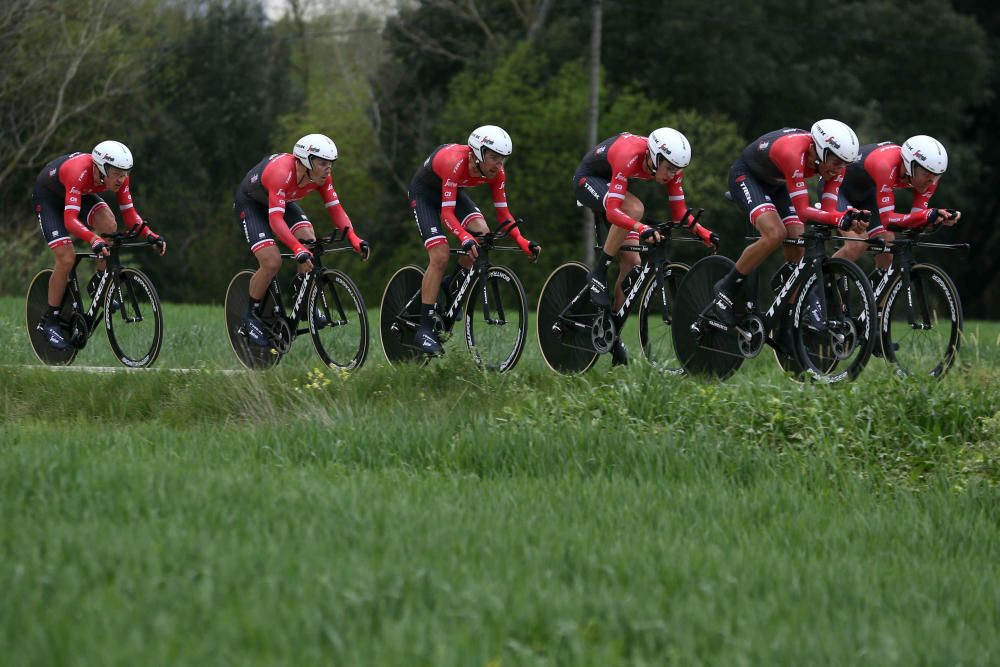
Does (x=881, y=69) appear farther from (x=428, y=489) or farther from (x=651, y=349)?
(x=428, y=489)

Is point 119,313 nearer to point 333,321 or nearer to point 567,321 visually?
point 333,321

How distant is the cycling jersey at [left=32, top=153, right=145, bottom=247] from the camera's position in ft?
39.2

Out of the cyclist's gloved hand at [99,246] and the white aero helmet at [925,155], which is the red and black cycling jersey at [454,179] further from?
the white aero helmet at [925,155]

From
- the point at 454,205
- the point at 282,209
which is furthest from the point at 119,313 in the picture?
the point at 454,205

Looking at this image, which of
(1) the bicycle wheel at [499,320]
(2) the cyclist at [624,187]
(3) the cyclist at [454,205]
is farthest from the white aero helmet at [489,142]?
(1) the bicycle wheel at [499,320]

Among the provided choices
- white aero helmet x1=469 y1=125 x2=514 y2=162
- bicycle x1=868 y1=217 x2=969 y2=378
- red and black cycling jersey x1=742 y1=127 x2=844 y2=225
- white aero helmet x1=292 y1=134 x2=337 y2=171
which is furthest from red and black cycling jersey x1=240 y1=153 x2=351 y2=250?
bicycle x1=868 y1=217 x2=969 y2=378

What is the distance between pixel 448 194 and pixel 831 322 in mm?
3151

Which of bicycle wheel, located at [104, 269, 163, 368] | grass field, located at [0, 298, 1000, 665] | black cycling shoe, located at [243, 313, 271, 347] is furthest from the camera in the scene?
bicycle wheel, located at [104, 269, 163, 368]

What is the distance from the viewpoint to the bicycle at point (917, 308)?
10.4 meters

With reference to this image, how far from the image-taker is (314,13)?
5856 centimetres

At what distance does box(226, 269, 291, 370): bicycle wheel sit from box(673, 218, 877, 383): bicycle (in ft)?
11.8

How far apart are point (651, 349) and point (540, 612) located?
6.45m

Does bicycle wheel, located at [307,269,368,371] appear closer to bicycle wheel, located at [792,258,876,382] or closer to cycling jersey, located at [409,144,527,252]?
cycling jersey, located at [409,144,527,252]

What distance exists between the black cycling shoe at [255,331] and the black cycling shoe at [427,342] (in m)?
1.54
